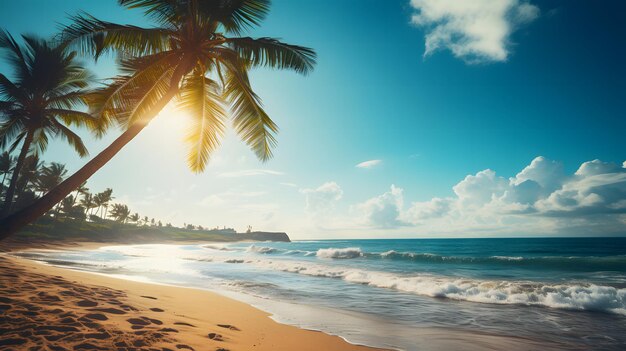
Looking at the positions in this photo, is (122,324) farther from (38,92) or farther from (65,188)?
(38,92)

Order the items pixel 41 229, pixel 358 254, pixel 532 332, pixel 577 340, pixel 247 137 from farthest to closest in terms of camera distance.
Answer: pixel 41 229, pixel 358 254, pixel 247 137, pixel 532 332, pixel 577 340

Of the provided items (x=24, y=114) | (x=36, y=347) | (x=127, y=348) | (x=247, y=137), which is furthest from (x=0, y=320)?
(x=24, y=114)

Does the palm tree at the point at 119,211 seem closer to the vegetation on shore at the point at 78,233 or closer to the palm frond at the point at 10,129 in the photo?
the vegetation on shore at the point at 78,233

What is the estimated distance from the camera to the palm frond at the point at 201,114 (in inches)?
280

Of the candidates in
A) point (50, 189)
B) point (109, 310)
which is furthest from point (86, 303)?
point (50, 189)

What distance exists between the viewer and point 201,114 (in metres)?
7.39

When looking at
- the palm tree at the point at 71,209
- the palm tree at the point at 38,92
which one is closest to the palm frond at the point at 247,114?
the palm tree at the point at 38,92

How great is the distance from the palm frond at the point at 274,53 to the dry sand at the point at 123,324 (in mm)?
6020

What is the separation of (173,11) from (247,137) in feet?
10.6

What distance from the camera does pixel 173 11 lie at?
20.1 feet

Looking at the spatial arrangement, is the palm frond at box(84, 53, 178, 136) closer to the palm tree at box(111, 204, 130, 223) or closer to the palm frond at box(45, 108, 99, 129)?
the palm frond at box(45, 108, 99, 129)

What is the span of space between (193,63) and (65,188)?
11.4 feet

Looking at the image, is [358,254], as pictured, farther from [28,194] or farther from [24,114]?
[28,194]

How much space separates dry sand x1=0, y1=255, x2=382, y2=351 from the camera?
11.5ft
